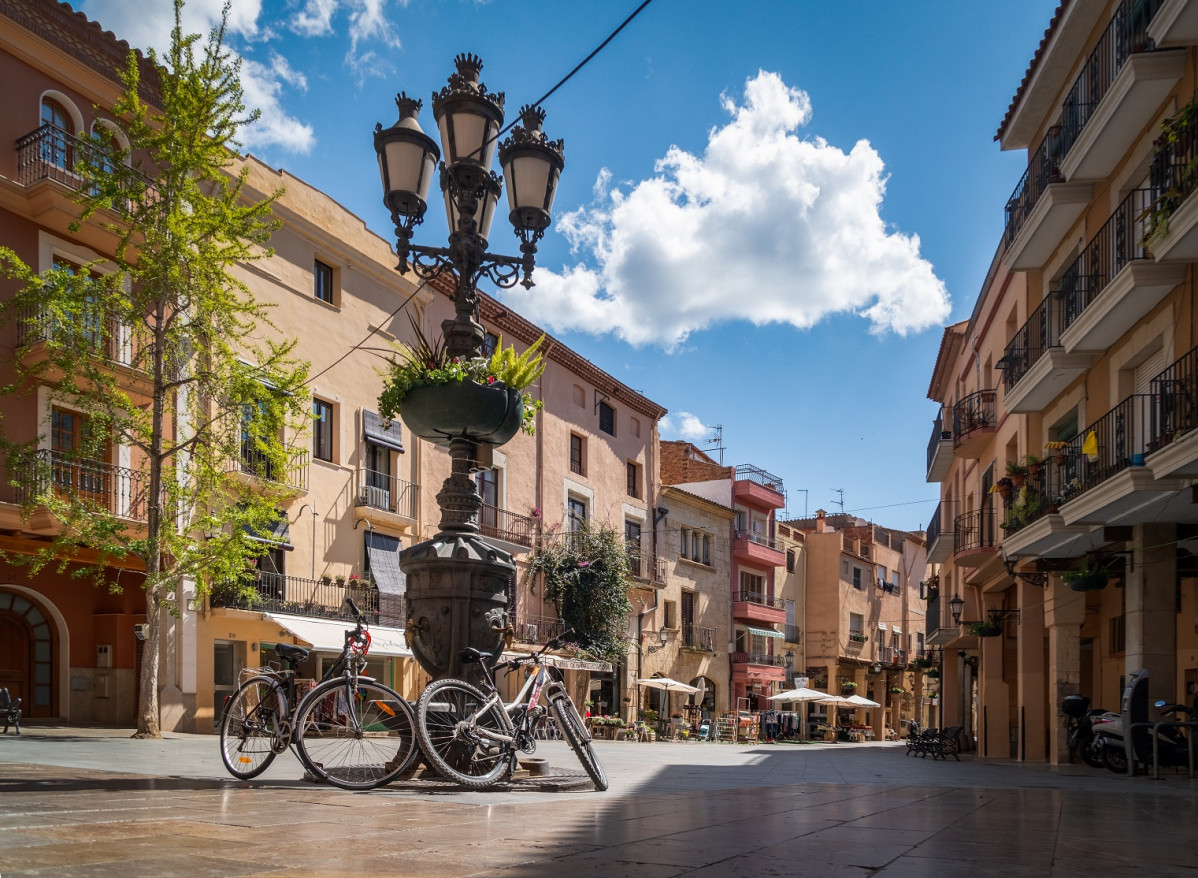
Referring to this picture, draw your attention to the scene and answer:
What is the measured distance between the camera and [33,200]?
20344 mm

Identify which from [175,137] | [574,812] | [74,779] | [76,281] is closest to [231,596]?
[76,281]

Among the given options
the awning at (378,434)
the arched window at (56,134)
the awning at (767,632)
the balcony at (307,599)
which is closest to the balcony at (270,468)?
the balcony at (307,599)

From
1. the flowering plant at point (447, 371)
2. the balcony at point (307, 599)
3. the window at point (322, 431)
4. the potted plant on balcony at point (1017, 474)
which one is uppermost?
the window at point (322, 431)

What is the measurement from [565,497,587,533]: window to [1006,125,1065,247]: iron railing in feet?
63.5

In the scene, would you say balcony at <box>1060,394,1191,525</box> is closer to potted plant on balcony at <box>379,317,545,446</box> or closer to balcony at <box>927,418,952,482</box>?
potted plant on balcony at <box>379,317,545,446</box>

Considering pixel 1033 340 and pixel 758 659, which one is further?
pixel 758 659

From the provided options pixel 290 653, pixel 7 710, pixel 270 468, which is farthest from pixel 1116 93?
pixel 270 468

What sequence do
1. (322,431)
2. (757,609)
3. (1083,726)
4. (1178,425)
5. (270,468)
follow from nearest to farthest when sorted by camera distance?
(1178,425) < (1083,726) < (270,468) < (322,431) < (757,609)

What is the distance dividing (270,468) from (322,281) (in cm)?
600

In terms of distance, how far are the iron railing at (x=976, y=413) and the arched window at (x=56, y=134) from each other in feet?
63.7

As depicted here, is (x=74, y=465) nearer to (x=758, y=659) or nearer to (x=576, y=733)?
(x=576, y=733)

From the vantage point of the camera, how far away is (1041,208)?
60.0ft

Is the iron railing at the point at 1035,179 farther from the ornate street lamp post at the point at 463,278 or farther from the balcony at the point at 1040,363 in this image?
the ornate street lamp post at the point at 463,278

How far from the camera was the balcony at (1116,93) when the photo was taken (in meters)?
14.0
